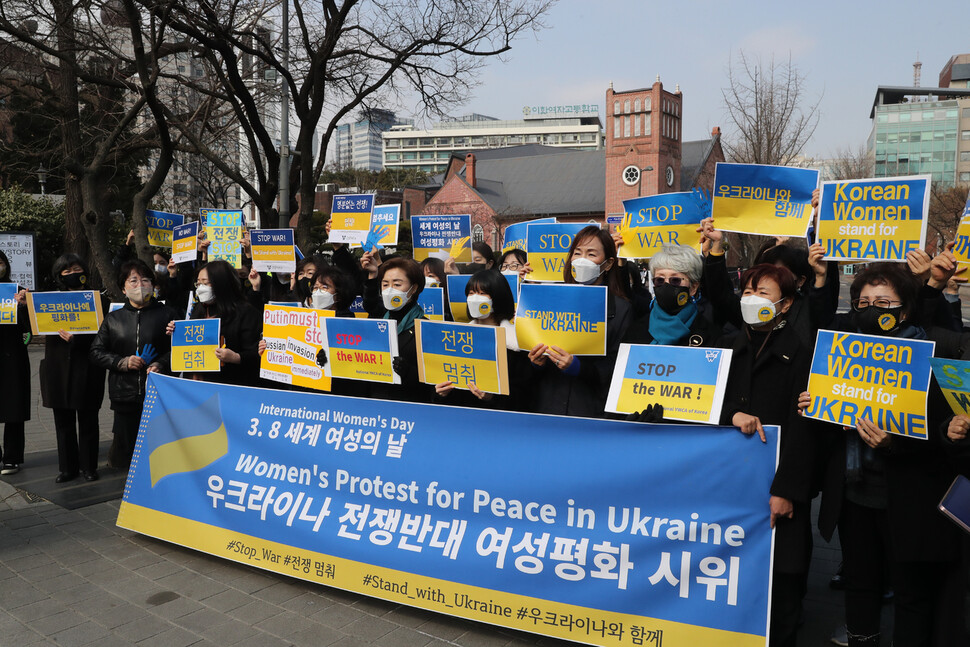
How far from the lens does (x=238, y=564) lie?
191 inches

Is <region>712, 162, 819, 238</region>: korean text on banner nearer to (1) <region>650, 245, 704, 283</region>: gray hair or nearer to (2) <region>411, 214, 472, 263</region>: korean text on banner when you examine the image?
(1) <region>650, 245, 704, 283</region>: gray hair

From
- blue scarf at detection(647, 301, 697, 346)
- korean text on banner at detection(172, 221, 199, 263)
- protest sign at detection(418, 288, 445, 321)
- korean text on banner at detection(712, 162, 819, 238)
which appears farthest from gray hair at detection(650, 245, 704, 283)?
korean text on banner at detection(172, 221, 199, 263)

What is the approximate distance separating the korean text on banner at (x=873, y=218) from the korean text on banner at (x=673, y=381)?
101 cm

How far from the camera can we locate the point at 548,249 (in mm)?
6328

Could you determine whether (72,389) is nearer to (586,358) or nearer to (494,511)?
(494,511)

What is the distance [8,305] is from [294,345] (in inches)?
127

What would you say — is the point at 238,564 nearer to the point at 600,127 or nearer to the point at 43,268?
the point at 43,268

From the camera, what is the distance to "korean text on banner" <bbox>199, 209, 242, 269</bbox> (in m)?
8.12

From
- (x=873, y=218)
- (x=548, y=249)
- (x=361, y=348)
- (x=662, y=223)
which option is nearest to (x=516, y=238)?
(x=548, y=249)

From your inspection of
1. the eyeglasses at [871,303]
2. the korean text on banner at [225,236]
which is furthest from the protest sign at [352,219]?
the eyeglasses at [871,303]

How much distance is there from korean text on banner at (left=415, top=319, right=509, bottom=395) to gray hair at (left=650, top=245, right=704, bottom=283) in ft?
2.87

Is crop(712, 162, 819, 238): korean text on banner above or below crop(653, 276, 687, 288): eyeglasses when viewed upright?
above

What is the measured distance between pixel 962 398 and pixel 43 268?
76.5 feet

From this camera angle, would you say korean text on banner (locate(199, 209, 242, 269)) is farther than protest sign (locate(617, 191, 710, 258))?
Yes
